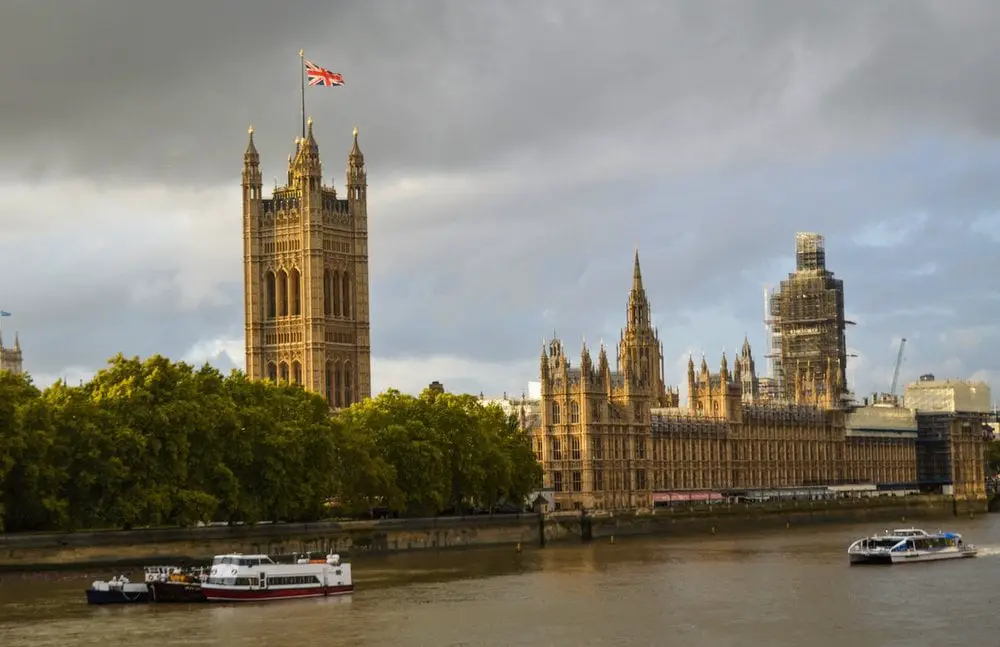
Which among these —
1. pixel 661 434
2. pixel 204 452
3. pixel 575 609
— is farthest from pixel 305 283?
pixel 575 609

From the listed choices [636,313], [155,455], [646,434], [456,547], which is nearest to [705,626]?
[155,455]

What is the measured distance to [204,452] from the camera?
3836 inches

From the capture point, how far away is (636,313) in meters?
191

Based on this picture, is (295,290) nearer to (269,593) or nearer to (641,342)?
(641,342)

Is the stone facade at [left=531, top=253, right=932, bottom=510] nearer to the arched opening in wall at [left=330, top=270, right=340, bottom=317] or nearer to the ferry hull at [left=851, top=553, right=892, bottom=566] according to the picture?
the arched opening in wall at [left=330, top=270, right=340, bottom=317]

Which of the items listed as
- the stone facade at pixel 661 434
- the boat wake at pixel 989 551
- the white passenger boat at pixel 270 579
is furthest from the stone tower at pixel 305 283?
the white passenger boat at pixel 270 579

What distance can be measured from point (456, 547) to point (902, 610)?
43.5 meters

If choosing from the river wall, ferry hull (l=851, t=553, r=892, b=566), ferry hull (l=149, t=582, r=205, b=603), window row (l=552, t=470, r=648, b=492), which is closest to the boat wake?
ferry hull (l=851, t=553, r=892, b=566)

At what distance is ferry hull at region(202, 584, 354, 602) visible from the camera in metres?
79.3

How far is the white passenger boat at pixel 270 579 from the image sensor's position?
7938cm

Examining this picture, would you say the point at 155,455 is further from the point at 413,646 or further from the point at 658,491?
the point at 658,491

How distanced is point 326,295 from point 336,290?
1534 millimetres

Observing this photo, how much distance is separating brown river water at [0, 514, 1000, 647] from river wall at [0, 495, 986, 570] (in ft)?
5.17

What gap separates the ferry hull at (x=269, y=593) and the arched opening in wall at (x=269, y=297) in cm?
8498
